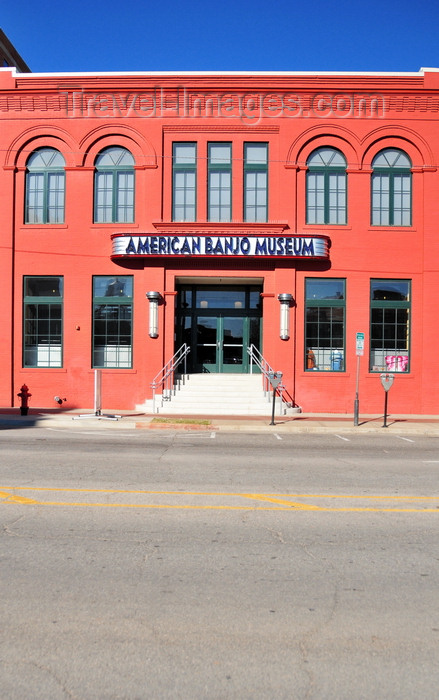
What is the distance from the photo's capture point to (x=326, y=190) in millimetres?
20719

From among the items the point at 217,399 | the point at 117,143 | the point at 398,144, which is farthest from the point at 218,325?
the point at 398,144

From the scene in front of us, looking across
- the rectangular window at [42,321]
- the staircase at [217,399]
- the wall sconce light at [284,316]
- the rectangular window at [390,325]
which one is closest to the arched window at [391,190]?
the rectangular window at [390,325]

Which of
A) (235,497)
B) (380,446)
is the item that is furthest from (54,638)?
(380,446)

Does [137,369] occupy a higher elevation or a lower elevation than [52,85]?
lower

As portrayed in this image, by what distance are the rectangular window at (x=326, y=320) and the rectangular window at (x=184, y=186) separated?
193 inches

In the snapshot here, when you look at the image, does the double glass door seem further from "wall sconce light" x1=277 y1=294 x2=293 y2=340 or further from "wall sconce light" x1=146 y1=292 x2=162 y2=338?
"wall sconce light" x1=146 y1=292 x2=162 y2=338

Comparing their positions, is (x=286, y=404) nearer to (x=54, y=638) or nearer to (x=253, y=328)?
(x=253, y=328)

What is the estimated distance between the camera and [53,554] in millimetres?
5660

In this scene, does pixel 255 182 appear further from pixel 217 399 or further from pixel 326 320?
pixel 217 399

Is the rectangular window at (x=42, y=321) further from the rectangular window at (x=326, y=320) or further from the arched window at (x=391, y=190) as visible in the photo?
the arched window at (x=391, y=190)

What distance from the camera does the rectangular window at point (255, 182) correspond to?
20781 mm

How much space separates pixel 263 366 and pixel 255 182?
21.3 ft

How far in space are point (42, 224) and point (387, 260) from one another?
40.1 feet

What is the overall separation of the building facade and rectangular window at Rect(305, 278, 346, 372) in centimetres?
5
